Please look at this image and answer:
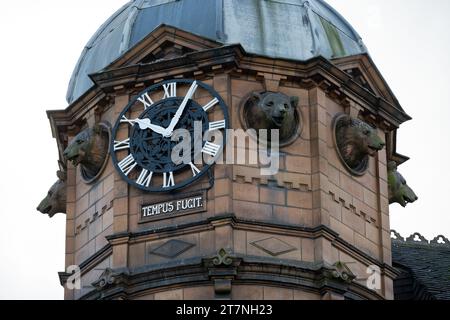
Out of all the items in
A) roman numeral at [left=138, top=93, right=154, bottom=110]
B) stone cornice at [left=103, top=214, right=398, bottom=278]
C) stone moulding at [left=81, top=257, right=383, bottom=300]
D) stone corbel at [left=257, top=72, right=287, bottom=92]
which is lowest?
stone moulding at [left=81, top=257, right=383, bottom=300]

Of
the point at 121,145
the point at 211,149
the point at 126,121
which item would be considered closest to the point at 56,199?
the point at 121,145

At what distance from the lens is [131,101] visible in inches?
3093

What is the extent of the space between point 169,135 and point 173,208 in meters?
2.09

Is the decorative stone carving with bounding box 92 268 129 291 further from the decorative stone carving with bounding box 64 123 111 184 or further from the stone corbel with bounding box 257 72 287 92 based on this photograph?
the stone corbel with bounding box 257 72 287 92

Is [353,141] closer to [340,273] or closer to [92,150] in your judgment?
[340,273]

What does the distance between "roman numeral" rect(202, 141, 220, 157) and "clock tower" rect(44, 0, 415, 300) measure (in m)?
0.06

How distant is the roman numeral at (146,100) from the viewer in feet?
257

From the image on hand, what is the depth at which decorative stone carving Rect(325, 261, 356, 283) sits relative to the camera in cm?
7575

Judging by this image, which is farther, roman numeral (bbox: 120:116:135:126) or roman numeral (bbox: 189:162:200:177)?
roman numeral (bbox: 120:116:135:126)

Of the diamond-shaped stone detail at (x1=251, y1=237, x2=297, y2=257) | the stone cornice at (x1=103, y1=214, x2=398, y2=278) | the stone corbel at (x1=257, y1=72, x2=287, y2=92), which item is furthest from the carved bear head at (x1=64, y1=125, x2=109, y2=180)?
the diamond-shaped stone detail at (x1=251, y1=237, x2=297, y2=257)

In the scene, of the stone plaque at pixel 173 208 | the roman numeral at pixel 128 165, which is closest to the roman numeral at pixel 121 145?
the roman numeral at pixel 128 165

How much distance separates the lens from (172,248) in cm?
7619

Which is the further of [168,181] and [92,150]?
[92,150]

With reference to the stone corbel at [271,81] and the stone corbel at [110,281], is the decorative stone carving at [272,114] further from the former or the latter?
the stone corbel at [110,281]
